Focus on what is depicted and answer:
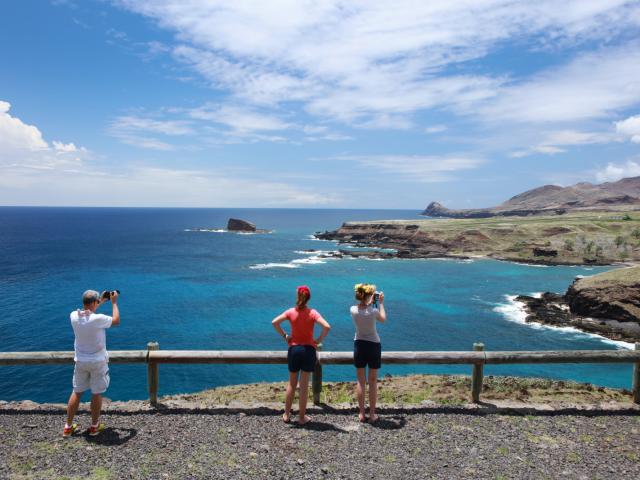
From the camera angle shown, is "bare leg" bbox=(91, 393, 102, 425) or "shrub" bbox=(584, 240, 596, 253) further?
"shrub" bbox=(584, 240, 596, 253)

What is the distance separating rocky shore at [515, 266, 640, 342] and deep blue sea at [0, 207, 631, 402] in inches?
100

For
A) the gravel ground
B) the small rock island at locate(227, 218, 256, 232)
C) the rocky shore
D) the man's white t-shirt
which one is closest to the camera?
the gravel ground

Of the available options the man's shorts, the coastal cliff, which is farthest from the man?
the coastal cliff

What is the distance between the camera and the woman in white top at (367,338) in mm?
8367

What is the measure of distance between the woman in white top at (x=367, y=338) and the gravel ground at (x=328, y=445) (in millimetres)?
637

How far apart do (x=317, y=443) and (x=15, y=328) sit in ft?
132

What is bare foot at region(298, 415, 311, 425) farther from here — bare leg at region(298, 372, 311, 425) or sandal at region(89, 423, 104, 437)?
sandal at region(89, 423, 104, 437)

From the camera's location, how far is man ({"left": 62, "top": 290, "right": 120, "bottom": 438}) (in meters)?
7.66

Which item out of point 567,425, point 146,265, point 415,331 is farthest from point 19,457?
point 146,265

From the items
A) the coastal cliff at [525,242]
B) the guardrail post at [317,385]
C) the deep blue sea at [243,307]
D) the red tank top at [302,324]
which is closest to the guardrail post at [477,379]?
the guardrail post at [317,385]

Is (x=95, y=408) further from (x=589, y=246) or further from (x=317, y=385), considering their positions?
(x=589, y=246)

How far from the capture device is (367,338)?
8.53 m

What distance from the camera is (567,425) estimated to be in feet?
28.8

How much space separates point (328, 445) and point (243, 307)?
42.1m
